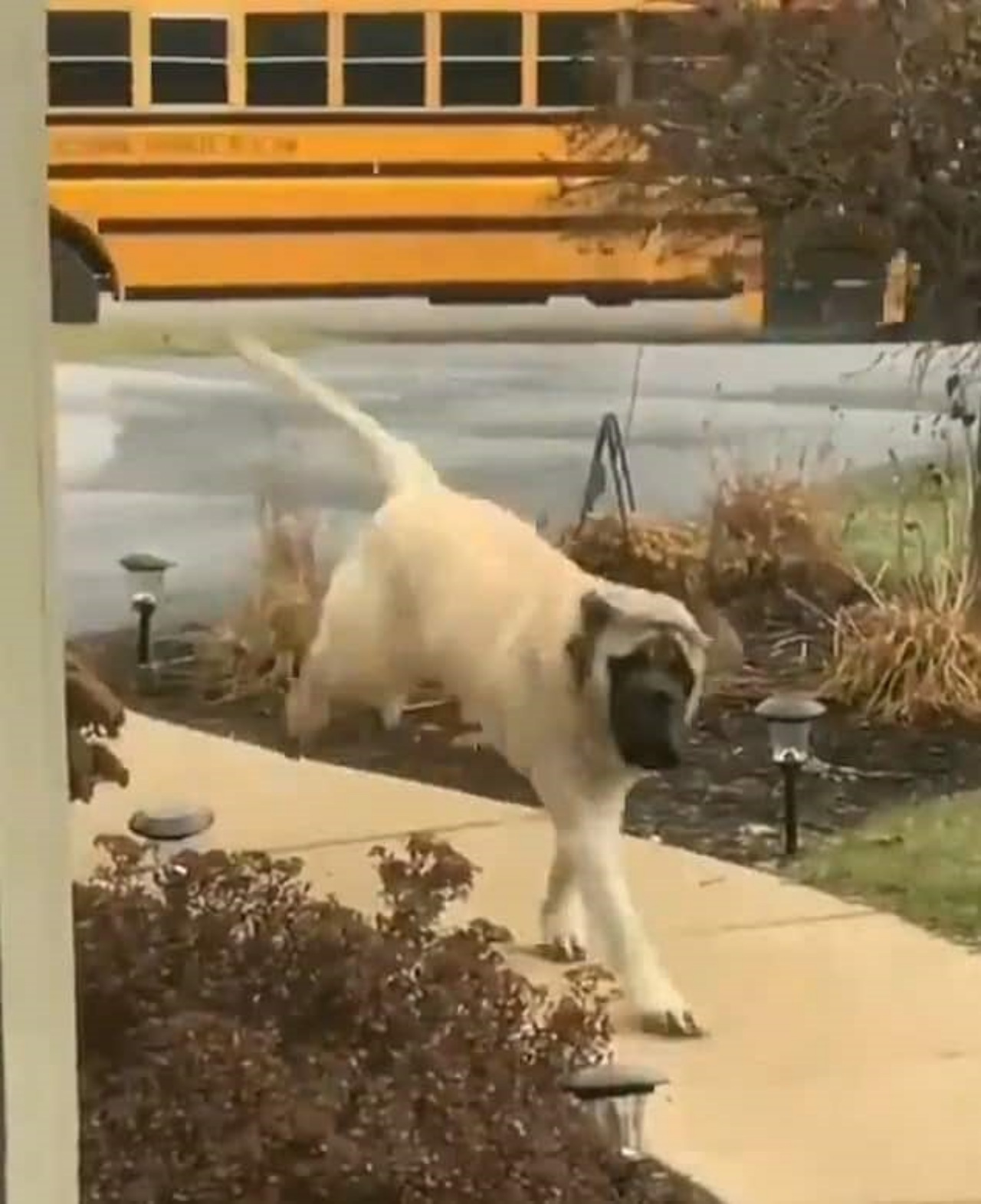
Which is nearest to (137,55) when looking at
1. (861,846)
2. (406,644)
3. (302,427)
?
(302,427)

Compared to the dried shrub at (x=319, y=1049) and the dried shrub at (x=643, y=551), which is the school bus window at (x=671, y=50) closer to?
the dried shrub at (x=643, y=551)

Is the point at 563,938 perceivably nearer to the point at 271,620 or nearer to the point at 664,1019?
the point at 664,1019

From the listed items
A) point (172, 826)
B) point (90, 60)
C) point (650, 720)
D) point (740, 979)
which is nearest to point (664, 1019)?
point (740, 979)

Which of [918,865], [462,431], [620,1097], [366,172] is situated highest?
[366,172]

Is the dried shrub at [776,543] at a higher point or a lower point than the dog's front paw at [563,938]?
higher

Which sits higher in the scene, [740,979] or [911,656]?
[911,656]

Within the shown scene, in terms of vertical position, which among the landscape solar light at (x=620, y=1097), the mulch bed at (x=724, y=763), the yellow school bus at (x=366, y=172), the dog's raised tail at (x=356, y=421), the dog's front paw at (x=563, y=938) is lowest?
the landscape solar light at (x=620, y=1097)

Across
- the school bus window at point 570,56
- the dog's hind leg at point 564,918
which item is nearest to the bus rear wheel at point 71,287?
the school bus window at point 570,56
